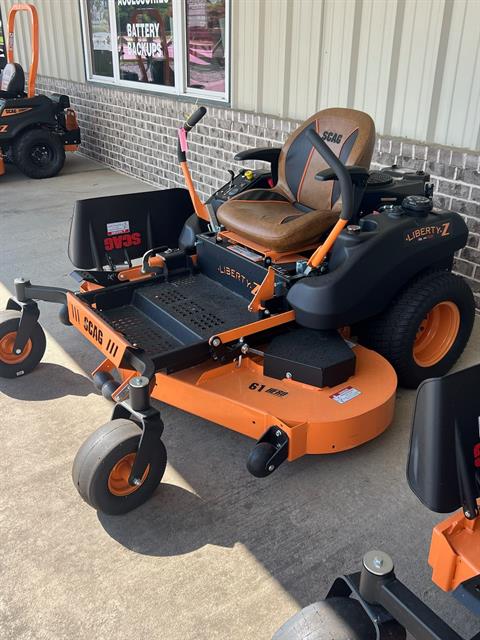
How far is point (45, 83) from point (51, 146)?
92.6 inches

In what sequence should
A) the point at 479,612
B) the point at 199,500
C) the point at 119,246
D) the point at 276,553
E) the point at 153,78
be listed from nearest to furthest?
the point at 479,612 → the point at 276,553 → the point at 199,500 → the point at 119,246 → the point at 153,78

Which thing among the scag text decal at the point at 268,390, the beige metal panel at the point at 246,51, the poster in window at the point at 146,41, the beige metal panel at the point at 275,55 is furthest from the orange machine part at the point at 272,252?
the poster in window at the point at 146,41

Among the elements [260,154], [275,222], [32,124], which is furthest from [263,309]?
[32,124]

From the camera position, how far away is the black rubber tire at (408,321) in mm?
2773

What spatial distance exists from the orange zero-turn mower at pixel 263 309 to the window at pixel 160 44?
2559 millimetres

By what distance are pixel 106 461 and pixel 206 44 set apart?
4.66 m

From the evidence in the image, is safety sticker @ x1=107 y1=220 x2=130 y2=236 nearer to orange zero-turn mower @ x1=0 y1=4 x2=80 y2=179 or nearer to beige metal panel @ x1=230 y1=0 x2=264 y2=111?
beige metal panel @ x1=230 y1=0 x2=264 y2=111

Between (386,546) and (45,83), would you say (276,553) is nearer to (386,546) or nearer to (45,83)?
(386,546)

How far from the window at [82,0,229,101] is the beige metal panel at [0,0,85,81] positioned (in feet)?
0.72

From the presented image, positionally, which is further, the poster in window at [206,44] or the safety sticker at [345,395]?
the poster in window at [206,44]

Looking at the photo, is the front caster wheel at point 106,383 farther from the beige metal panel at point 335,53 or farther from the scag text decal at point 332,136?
the beige metal panel at point 335,53

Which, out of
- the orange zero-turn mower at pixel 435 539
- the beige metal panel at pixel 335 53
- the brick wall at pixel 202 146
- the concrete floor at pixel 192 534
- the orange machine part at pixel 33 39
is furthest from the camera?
the orange machine part at pixel 33 39

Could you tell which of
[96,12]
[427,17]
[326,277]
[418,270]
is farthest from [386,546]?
[96,12]

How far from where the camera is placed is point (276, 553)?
2.04 meters
